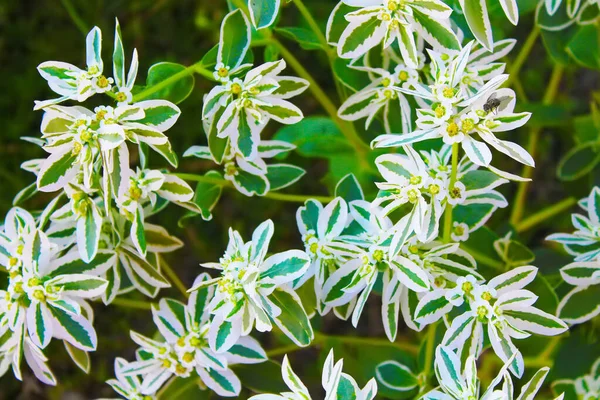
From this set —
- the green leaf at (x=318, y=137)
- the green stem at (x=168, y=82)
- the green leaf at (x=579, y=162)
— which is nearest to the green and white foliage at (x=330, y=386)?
the green stem at (x=168, y=82)

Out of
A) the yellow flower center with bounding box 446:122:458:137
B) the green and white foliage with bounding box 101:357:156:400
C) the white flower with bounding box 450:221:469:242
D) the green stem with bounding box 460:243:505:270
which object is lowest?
the green and white foliage with bounding box 101:357:156:400

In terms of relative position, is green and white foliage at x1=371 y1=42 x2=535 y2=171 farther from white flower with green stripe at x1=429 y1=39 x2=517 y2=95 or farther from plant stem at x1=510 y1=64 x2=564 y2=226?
plant stem at x1=510 y1=64 x2=564 y2=226

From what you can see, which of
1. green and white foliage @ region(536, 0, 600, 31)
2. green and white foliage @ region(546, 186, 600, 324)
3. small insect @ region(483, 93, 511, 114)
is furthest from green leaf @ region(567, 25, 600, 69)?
small insect @ region(483, 93, 511, 114)

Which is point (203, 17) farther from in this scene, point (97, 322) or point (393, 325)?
point (393, 325)

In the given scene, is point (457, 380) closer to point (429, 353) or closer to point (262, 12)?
point (429, 353)

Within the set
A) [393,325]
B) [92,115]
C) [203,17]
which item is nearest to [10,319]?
[92,115]

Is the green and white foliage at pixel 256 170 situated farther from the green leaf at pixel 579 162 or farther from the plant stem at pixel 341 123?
the green leaf at pixel 579 162
